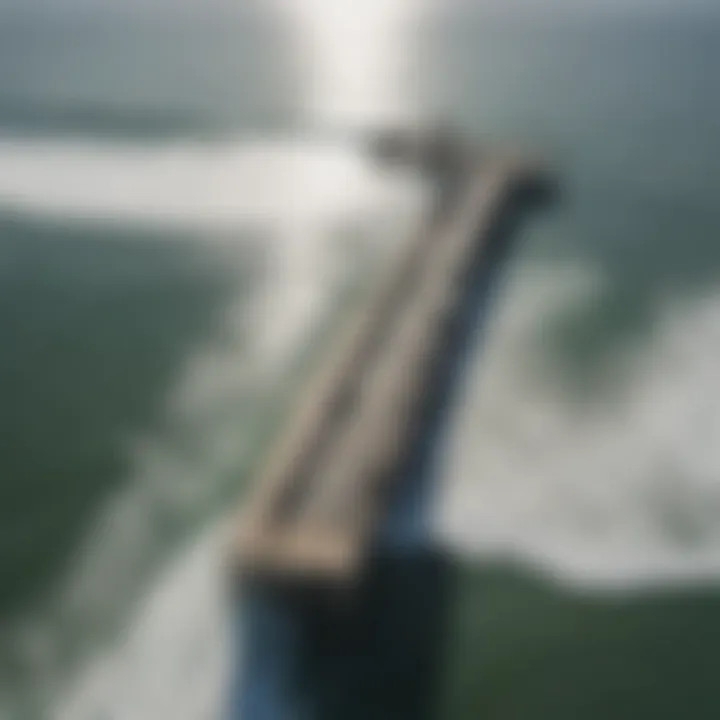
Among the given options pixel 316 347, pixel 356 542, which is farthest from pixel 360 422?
pixel 316 347

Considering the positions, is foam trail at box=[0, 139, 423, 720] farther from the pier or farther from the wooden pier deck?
the wooden pier deck

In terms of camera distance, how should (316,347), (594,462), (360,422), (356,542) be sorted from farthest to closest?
(316,347) < (594,462) < (360,422) < (356,542)

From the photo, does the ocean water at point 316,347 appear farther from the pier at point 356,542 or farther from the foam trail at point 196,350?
the pier at point 356,542

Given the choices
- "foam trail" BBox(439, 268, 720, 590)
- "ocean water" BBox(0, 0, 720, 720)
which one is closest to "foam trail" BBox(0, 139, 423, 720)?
"ocean water" BBox(0, 0, 720, 720)

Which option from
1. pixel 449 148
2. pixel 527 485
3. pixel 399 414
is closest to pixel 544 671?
pixel 527 485

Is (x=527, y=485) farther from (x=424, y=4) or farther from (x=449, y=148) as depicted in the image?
(x=424, y=4)

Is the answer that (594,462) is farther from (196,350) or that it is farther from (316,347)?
(196,350)
